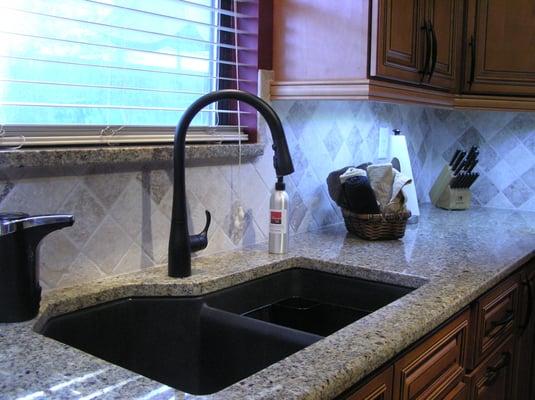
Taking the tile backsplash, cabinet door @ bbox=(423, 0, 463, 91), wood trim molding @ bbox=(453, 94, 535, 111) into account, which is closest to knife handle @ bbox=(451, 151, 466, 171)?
the tile backsplash

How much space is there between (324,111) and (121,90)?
829mm

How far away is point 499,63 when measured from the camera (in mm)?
2334

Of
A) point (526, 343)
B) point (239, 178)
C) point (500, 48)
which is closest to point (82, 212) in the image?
point (239, 178)

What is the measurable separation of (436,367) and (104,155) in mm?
870

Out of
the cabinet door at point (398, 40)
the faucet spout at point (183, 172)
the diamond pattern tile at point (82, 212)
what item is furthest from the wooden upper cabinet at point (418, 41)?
the diamond pattern tile at point (82, 212)

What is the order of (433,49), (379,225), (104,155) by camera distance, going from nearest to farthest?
(104,155) < (379,225) < (433,49)

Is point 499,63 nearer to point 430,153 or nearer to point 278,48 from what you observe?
point 430,153

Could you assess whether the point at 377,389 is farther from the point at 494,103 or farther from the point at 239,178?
the point at 494,103

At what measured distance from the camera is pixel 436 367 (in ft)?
4.30

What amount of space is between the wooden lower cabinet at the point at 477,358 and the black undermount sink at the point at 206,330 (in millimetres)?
168

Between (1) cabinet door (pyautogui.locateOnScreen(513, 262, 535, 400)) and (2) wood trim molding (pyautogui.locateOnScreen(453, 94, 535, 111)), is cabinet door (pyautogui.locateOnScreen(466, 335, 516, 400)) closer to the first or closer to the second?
(1) cabinet door (pyautogui.locateOnScreen(513, 262, 535, 400))

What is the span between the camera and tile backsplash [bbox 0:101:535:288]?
127 centimetres

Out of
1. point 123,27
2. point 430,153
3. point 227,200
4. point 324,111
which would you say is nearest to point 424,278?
point 227,200

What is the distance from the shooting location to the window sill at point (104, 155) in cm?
114
